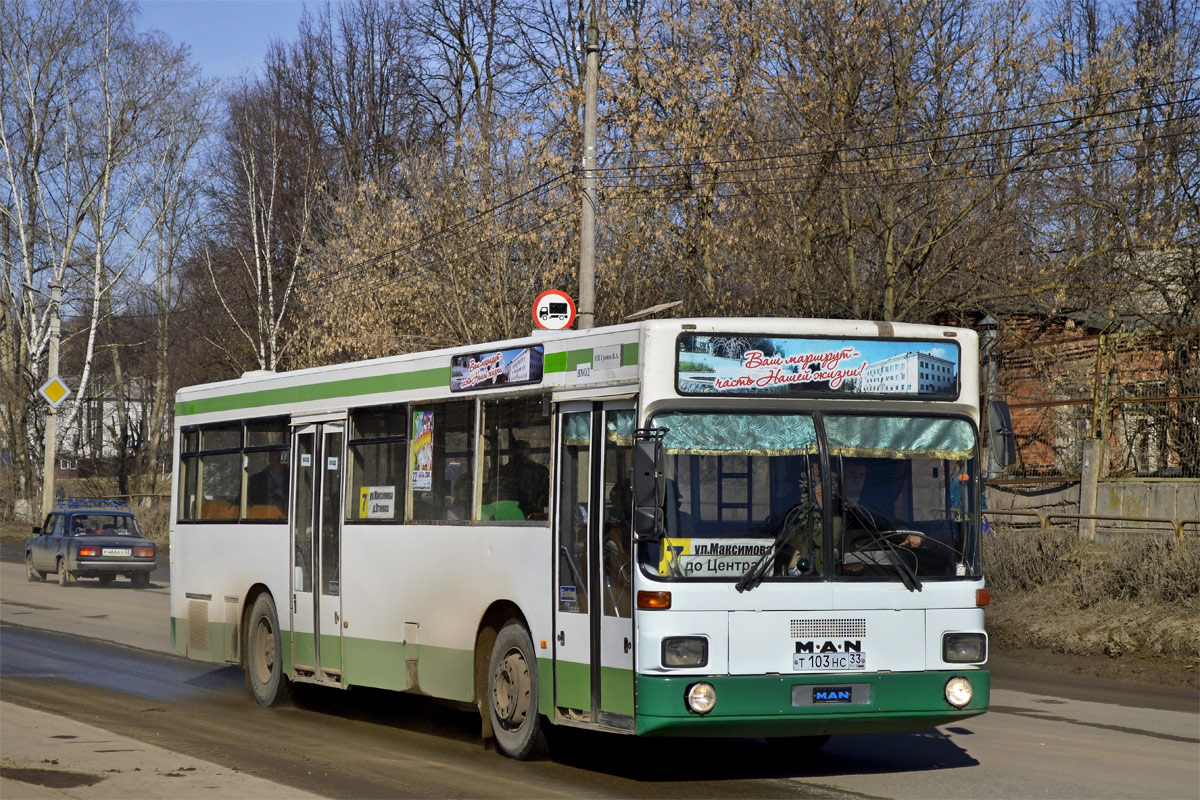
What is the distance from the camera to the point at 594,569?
30.5 ft

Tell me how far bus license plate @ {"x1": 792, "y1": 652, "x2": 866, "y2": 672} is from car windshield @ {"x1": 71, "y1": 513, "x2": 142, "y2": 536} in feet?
79.0

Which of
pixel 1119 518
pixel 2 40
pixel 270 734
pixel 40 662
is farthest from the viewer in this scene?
pixel 2 40

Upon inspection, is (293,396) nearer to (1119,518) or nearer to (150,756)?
(150,756)

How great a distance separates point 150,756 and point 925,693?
5.04 metres

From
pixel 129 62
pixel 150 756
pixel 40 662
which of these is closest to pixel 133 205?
pixel 129 62

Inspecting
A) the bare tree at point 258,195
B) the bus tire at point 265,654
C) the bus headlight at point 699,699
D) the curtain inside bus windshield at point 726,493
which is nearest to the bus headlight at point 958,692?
the curtain inside bus windshield at point 726,493

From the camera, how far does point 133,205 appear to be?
163 feet

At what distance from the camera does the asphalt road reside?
884 centimetres

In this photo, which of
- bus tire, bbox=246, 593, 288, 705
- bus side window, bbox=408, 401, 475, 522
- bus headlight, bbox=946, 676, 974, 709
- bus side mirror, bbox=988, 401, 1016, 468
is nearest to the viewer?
bus headlight, bbox=946, 676, 974, 709

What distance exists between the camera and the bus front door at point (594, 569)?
894cm

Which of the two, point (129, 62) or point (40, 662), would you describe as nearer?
point (40, 662)

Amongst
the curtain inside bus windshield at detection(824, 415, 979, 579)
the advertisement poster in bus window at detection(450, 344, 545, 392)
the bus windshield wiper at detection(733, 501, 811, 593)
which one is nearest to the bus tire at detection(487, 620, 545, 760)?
the advertisement poster in bus window at detection(450, 344, 545, 392)

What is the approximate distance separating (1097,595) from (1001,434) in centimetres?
879

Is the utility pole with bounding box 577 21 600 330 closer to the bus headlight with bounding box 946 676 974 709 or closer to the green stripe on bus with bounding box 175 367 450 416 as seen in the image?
the green stripe on bus with bounding box 175 367 450 416
